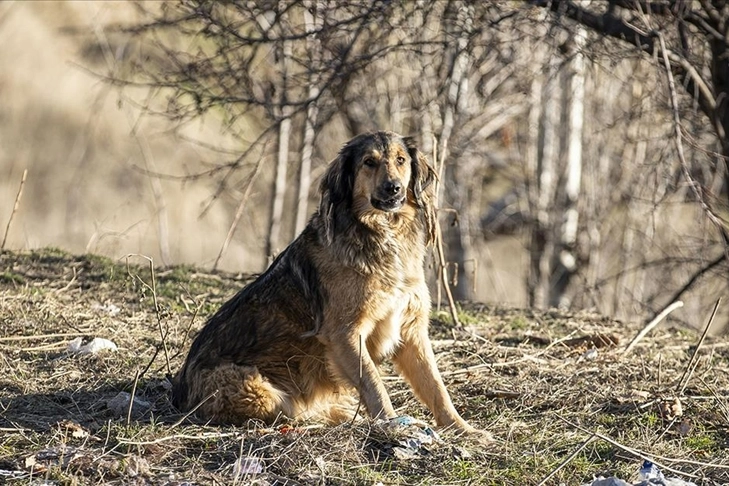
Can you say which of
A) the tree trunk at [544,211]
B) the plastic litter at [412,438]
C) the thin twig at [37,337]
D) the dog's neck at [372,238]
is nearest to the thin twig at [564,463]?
the plastic litter at [412,438]

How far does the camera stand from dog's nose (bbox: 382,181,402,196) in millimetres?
5762

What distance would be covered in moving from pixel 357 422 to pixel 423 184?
1638 millimetres

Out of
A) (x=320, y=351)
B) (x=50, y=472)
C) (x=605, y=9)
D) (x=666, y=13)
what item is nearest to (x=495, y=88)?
(x=605, y=9)

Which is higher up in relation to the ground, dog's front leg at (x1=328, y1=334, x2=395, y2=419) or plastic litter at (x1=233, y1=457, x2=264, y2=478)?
dog's front leg at (x1=328, y1=334, x2=395, y2=419)

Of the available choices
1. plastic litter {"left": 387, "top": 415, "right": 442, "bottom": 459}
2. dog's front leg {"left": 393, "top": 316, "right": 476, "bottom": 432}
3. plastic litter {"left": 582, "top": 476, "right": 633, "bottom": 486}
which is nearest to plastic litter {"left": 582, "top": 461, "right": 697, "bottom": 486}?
plastic litter {"left": 582, "top": 476, "right": 633, "bottom": 486}

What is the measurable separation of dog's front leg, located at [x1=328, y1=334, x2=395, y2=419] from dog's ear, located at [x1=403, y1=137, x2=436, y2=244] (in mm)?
965

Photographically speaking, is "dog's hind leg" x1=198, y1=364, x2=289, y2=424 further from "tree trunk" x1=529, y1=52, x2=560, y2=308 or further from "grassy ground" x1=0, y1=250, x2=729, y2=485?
"tree trunk" x1=529, y1=52, x2=560, y2=308

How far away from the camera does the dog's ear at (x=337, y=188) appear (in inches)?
236

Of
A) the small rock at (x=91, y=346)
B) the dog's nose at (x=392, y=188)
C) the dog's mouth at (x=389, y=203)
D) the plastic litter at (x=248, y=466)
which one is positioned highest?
the dog's nose at (x=392, y=188)

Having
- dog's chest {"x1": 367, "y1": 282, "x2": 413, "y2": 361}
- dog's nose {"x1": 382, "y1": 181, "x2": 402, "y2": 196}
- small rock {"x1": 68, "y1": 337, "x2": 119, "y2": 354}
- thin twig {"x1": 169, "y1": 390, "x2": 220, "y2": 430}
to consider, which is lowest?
thin twig {"x1": 169, "y1": 390, "x2": 220, "y2": 430}

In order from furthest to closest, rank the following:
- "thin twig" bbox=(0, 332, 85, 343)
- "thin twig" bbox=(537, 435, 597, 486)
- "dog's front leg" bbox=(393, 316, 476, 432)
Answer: "thin twig" bbox=(0, 332, 85, 343), "dog's front leg" bbox=(393, 316, 476, 432), "thin twig" bbox=(537, 435, 597, 486)

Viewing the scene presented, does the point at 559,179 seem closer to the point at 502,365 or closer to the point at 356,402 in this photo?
the point at 502,365

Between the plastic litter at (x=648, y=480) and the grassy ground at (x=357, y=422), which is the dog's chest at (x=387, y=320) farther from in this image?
the plastic litter at (x=648, y=480)

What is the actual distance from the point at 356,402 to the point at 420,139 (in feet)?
35.0
